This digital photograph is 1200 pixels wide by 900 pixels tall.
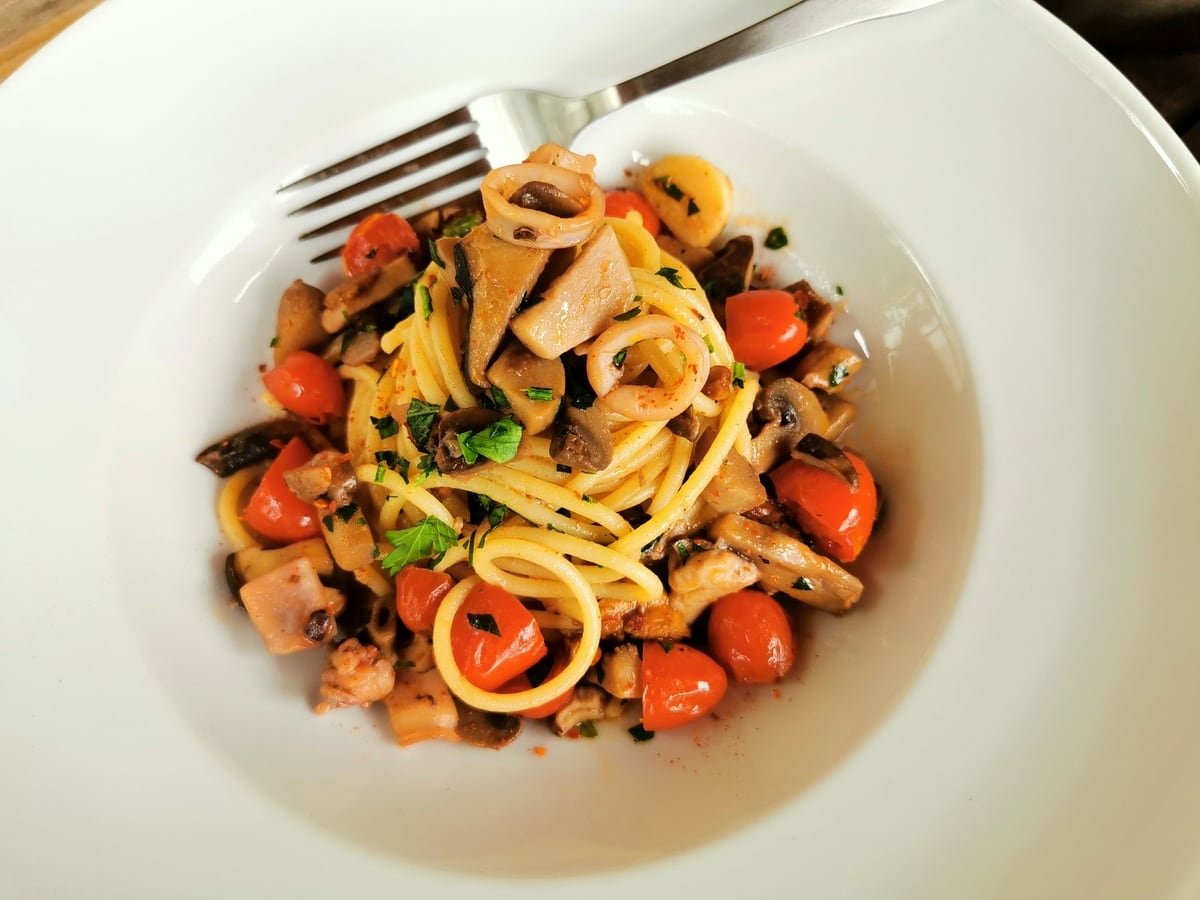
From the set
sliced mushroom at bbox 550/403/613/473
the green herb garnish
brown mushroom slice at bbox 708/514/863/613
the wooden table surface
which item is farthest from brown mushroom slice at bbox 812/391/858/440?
→ the wooden table surface

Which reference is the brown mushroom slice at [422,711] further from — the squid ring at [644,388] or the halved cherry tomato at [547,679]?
the squid ring at [644,388]

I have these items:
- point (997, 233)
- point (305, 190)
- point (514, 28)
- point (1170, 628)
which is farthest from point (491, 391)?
point (1170, 628)

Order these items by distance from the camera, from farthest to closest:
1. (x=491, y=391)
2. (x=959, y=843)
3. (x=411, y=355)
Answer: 1. (x=411, y=355)
2. (x=491, y=391)
3. (x=959, y=843)

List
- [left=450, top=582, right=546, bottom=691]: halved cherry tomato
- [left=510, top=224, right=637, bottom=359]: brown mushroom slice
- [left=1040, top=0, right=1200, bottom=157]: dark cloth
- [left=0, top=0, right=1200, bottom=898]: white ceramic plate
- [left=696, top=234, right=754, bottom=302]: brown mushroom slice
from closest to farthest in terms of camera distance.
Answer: [left=0, top=0, right=1200, bottom=898]: white ceramic plate, [left=510, top=224, right=637, bottom=359]: brown mushroom slice, [left=450, top=582, right=546, bottom=691]: halved cherry tomato, [left=696, top=234, right=754, bottom=302]: brown mushroom slice, [left=1040, top=0, right=1200, bottom=157]: dark cloth

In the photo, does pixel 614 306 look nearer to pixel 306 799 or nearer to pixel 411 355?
pixel 411 355

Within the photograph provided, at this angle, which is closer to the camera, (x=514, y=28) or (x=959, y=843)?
(x=959, y=843)

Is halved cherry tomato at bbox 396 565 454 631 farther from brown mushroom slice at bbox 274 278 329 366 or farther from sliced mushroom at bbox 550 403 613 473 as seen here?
brown mushroom slice at bbox 274 278 329 366
